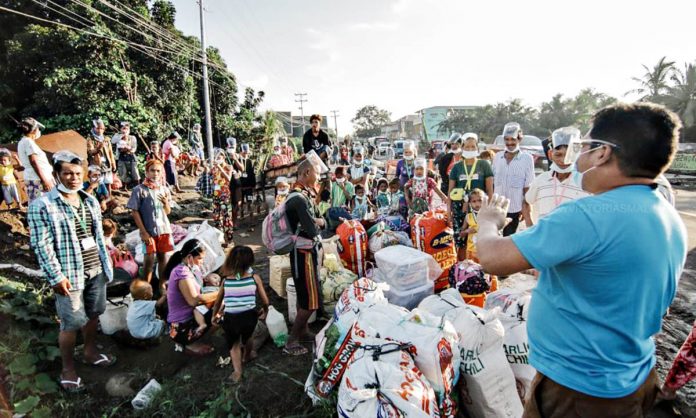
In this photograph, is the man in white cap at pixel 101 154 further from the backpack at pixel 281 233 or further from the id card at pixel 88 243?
the backpack at pixel 281 233

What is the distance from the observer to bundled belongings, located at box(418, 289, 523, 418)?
2.28 m

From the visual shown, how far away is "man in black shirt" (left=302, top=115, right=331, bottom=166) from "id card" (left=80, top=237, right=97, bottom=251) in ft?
14.5

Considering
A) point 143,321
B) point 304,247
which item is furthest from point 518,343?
point 143,321

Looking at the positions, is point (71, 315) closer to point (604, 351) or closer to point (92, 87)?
point (604, 351)

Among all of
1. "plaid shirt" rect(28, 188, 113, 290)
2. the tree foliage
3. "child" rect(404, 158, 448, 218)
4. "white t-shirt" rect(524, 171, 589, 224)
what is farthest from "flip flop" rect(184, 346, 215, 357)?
the tree foliage

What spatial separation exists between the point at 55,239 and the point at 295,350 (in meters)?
2.12

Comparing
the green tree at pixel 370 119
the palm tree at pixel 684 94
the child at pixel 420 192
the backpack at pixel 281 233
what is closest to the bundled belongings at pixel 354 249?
the backpack at pixel 281 233

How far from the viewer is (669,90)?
29922 mm

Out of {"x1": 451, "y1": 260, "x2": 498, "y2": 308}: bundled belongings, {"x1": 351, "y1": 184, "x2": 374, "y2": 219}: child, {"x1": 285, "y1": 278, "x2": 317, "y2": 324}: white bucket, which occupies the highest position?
{"x1": 351, "y1": 184, "x2": 374, "y2": 219}: child

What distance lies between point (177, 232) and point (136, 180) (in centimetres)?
515

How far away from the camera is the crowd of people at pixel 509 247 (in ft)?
3.97

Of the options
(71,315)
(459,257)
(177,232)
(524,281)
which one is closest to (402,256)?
(459,257)

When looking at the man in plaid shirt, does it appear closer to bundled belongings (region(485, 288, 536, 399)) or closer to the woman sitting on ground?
the woman sitting on ground

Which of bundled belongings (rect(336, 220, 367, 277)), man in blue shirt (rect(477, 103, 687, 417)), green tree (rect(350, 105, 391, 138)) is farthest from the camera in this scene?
green tree (rect(350, 105, 391, 138))
